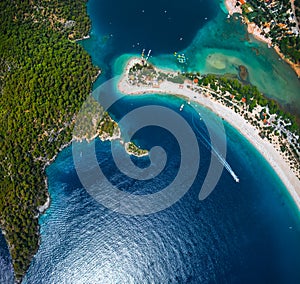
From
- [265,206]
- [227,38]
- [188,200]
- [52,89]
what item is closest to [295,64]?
[227,38]

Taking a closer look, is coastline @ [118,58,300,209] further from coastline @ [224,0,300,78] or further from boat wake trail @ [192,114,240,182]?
coastline @ [224,0,300,78]

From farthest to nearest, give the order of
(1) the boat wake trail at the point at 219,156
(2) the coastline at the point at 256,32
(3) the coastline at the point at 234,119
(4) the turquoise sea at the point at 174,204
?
1. (2) the coastline at the point at 256,32
2. (3) the coastline at the point at 234,119
3. (1) the boat wake trail at the point at 219,156
4. (4) the turquoise sea at the point at 174,204

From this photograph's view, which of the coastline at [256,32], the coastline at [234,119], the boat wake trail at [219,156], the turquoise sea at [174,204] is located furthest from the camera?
the coastline at [256,32]

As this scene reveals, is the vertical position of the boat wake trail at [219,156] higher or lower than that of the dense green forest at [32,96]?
lower

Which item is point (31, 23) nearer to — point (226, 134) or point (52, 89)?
point (52, 89)

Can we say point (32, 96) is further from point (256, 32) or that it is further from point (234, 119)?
point (256, 32)

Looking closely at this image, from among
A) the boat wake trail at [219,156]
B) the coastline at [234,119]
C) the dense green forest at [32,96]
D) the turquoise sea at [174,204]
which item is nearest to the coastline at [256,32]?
the turquoise sea at [174,204]

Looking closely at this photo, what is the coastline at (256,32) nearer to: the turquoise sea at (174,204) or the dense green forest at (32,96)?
the turquoise sea at (174,204)

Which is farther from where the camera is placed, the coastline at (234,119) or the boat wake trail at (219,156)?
the coastline at (234,119)
